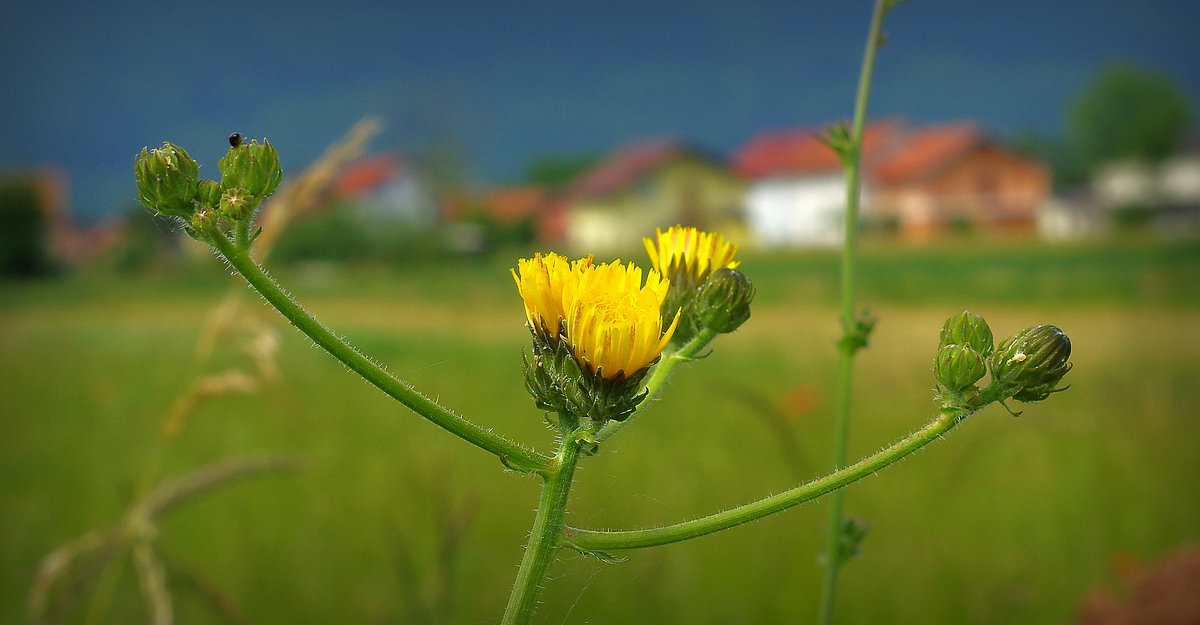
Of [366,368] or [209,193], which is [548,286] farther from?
[209,193]

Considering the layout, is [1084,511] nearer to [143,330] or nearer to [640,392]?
[640,392]

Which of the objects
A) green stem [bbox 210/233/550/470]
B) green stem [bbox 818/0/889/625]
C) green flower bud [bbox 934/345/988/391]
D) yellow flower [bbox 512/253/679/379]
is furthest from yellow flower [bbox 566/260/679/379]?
green stem [bbox 818/0/889/625]

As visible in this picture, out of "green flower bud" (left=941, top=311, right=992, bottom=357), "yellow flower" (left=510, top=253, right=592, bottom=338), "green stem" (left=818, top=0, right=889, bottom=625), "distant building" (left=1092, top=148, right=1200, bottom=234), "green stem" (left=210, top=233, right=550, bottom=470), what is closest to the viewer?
"green stem" (left=210, top=233, right=550, bottom=470)

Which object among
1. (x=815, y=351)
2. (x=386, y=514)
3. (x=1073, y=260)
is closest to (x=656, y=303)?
(x=386, y=514)

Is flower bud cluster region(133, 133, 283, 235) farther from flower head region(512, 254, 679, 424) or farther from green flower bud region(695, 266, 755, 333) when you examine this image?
green flower bud region(695, 266, 755, 333)

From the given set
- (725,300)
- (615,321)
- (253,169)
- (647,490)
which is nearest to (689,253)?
(725,300)
